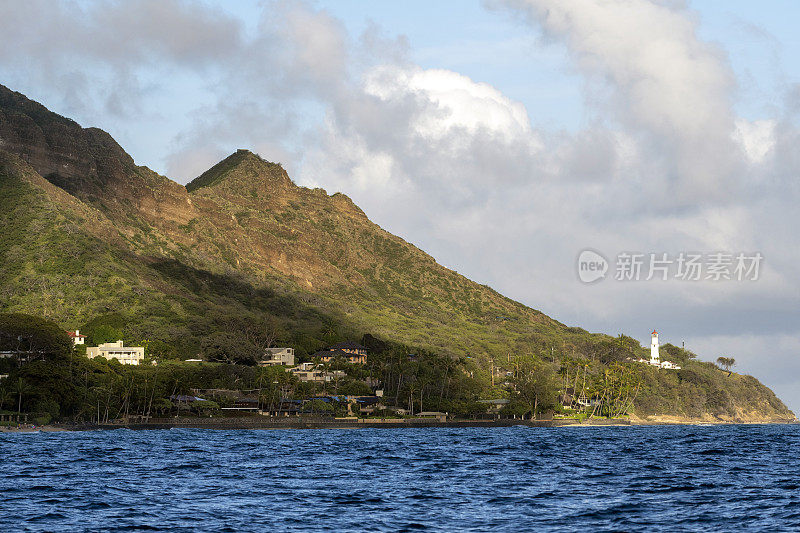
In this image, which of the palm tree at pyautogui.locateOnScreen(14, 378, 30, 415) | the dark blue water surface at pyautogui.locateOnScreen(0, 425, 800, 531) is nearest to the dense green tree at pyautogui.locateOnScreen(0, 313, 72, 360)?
the palm tree at pyautogui.locateOnScreen(14, 378, 30, 415)

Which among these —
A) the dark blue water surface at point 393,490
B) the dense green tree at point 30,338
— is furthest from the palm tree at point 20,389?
the dark blue water surface at point 393,490

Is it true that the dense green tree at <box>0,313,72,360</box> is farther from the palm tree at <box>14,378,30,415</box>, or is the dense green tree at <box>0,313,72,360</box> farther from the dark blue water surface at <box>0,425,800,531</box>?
the dark blue water surface at <box>0,425,800,531</box>

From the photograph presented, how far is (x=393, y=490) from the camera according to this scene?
61500 millimetres

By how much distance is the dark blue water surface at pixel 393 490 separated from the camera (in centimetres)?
4600

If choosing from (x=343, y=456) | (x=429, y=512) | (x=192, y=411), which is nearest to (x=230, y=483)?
(x=429, y=512)

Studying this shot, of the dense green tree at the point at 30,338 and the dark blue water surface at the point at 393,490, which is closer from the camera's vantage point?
the dark blue water surface at the point at 393,490

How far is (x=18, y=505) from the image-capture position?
5153cm

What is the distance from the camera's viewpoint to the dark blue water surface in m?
46.0

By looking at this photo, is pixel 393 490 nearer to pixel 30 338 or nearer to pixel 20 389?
pixel 20 389

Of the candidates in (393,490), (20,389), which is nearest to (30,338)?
(20,389)

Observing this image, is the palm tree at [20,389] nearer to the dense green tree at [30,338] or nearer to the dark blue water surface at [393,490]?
the dense green tree at [30,338]

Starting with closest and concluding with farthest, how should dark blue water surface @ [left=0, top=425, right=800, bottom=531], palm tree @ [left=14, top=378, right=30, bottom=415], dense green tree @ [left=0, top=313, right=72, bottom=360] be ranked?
dark blue water surface @ [left=0, top=425, right=800, bottom=531], palm tree @ [left=14, top=378, right=30, bottom=415], dense green tree @ [left=0, top=313, right=72, bottom=360]

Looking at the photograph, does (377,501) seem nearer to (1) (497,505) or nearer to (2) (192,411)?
(1) (497,505)

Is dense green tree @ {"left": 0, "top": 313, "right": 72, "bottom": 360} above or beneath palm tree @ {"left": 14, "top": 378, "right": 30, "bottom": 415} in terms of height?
above
